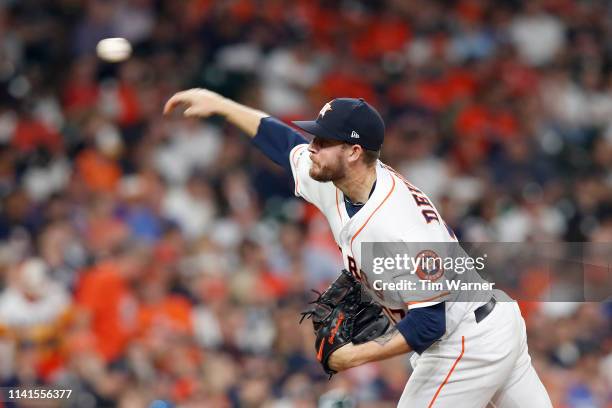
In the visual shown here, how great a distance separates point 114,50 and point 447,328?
6.29 meters

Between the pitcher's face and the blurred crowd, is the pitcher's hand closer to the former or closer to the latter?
the pitcher's face

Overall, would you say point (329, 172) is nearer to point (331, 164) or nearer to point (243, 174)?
point (331, 164)

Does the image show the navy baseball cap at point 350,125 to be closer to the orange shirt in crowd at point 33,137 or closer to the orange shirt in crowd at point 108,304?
the orange shirt in crowd at point 108,304

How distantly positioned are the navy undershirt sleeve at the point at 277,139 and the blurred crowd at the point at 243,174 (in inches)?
94.4

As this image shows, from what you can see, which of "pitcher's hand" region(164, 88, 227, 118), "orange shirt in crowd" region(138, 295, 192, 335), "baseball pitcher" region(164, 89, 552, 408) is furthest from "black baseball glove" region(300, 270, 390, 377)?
"orange shirt in crowd" region(138, 295, 192, 335)

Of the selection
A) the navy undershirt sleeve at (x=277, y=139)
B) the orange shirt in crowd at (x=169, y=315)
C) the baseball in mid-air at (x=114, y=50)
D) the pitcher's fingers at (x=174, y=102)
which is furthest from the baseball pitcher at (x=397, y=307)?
the baseball in mid-air at (x=114, y=50)

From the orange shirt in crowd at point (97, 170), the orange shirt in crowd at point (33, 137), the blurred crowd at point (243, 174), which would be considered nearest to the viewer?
the blurred crowd at point (243, 174)

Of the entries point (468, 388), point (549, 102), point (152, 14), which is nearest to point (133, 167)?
point (152, 14)

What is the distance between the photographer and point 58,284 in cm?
814

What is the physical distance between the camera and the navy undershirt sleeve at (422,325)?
4.27 meters

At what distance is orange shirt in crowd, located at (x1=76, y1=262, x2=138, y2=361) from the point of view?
26.2 feet

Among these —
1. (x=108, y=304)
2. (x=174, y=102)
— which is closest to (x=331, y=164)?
(x=174, y=102)

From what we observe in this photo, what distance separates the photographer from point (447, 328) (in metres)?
4.47

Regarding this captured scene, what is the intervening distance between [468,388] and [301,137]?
1.43 metres
